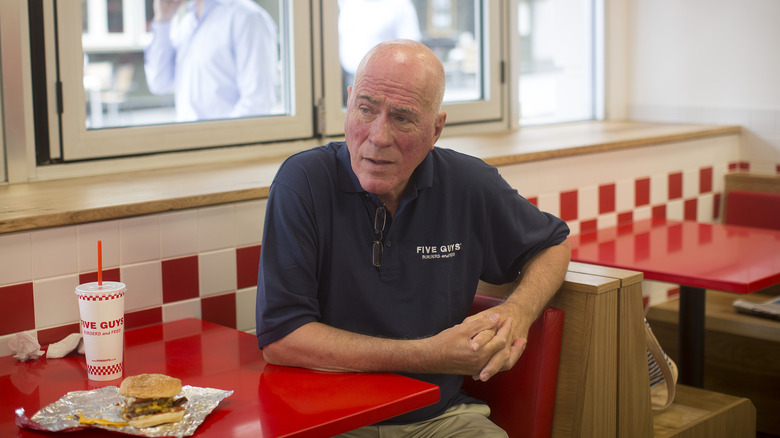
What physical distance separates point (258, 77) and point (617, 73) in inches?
77.2

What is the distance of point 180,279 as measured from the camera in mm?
2125

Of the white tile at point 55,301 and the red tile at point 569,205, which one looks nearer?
the white tile at point 55,301

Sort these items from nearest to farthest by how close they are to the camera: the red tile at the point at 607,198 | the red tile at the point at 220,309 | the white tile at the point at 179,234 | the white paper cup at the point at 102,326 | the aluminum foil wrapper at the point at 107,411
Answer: the aluminum foil wrapper at the point at 107,411 < the white paper cup at the point at 102,326 < the white tile at the point at 179,234 < the red tile at the point at 220,309 < the red tile at the point at 607,198

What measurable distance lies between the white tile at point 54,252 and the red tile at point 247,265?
43cm

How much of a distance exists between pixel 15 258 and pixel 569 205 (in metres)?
1.93

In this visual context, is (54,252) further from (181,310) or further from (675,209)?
(675,209)

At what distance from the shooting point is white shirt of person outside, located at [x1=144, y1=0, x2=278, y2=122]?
8.97 ft

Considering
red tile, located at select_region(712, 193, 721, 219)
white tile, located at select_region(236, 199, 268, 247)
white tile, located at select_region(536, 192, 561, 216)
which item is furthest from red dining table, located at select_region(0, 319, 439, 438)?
red tile, located at select_region(712, 193, 721, 219)

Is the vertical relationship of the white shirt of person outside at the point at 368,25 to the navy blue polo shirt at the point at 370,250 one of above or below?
above

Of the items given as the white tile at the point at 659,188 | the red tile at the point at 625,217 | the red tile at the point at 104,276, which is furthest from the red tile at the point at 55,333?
the white tile at the point at 659,188

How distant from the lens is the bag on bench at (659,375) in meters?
2.14

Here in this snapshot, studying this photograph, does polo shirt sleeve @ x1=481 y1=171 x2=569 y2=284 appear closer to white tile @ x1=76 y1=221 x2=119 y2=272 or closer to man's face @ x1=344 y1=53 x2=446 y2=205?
man's face @ x1=344 y1=53 x2=446 y2=205

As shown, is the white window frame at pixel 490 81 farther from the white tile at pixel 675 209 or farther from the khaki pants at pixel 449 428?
the khaki pants at pixel 449 428

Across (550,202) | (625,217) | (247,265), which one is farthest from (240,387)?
(625,217)
